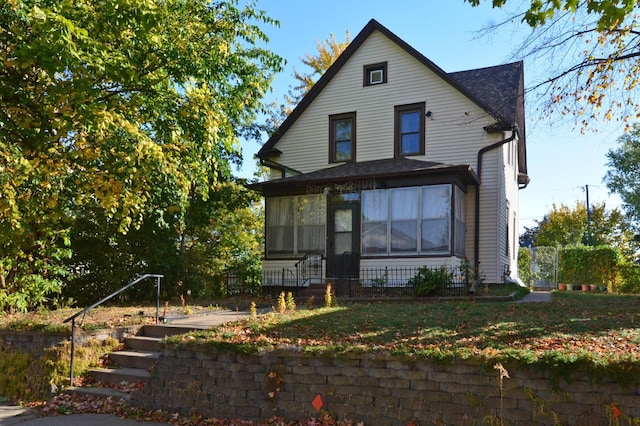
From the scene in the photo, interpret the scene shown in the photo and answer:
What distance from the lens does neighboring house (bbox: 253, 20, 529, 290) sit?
15.3 metres

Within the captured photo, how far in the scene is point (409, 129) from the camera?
1762 centimetres

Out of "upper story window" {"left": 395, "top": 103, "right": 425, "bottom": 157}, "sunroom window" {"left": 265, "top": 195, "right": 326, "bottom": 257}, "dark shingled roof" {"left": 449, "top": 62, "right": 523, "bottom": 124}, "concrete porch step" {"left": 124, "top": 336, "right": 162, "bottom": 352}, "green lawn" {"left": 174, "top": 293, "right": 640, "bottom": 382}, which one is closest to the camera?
"green lawn" {"left": 174, "top": 293, "right": 640, "bottom": 382}

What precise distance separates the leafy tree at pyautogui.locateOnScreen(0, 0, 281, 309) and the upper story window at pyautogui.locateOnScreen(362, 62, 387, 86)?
7.91 m

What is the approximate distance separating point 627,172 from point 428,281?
2619 cm

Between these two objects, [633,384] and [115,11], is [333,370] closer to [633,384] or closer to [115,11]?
[633,384]

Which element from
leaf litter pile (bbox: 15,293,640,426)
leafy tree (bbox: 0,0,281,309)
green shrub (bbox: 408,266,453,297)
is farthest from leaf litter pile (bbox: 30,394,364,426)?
green shrub (bbox: 408,266,453,297)

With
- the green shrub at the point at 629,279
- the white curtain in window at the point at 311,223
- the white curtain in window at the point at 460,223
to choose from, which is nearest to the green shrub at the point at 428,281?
the white curtain in window at the point at 460,223

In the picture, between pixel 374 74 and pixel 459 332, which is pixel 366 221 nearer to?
pixel 374 74

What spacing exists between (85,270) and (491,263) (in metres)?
12.1

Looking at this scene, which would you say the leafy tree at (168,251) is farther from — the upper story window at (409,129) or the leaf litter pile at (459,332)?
the upper story window at (409,129)

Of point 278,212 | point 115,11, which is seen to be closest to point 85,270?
point 278,212

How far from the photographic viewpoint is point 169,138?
9773 mm

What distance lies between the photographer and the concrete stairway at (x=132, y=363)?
7.58 m

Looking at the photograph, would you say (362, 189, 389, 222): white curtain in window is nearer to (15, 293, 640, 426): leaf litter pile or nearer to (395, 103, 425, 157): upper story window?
(395, 103, 425, 157): upper story window
